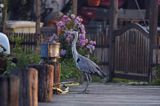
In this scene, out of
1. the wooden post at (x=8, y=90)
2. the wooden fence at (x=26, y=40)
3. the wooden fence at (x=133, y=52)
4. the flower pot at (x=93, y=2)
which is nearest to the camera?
the wooden post at (x=8, y=90)

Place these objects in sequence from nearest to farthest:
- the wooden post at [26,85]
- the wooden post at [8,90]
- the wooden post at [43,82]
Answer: the wooden post at [8,90] → the wooden post at [26,85] → the wooden post at [43,82]

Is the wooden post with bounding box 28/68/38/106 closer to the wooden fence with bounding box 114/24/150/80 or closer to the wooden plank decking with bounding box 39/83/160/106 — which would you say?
the wooden plank decking with bounding box 39/83/160/106

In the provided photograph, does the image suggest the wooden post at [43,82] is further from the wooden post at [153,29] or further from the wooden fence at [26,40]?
the wooden fence at [26,40]

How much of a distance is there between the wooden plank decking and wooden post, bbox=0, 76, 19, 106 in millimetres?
2954

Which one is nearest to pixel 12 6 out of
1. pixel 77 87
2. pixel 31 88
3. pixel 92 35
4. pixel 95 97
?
pixel 92 35

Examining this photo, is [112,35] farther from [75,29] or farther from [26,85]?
[26,85]

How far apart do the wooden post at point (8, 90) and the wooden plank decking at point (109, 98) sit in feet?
9.69

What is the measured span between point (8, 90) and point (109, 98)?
4.73 meters

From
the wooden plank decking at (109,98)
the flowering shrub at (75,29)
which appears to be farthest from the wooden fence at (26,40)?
the wooden plank decking at (109,98)

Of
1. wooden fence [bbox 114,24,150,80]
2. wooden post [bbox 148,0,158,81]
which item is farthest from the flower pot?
wooden post [bbox 148,0,158,81]

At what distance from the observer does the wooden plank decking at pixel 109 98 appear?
1213cm

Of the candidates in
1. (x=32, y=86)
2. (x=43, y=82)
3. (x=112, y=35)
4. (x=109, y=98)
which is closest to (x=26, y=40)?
(x=112, y=35)

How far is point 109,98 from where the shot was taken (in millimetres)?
13148

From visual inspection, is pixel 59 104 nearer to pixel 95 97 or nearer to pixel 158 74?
pixel 95 97
